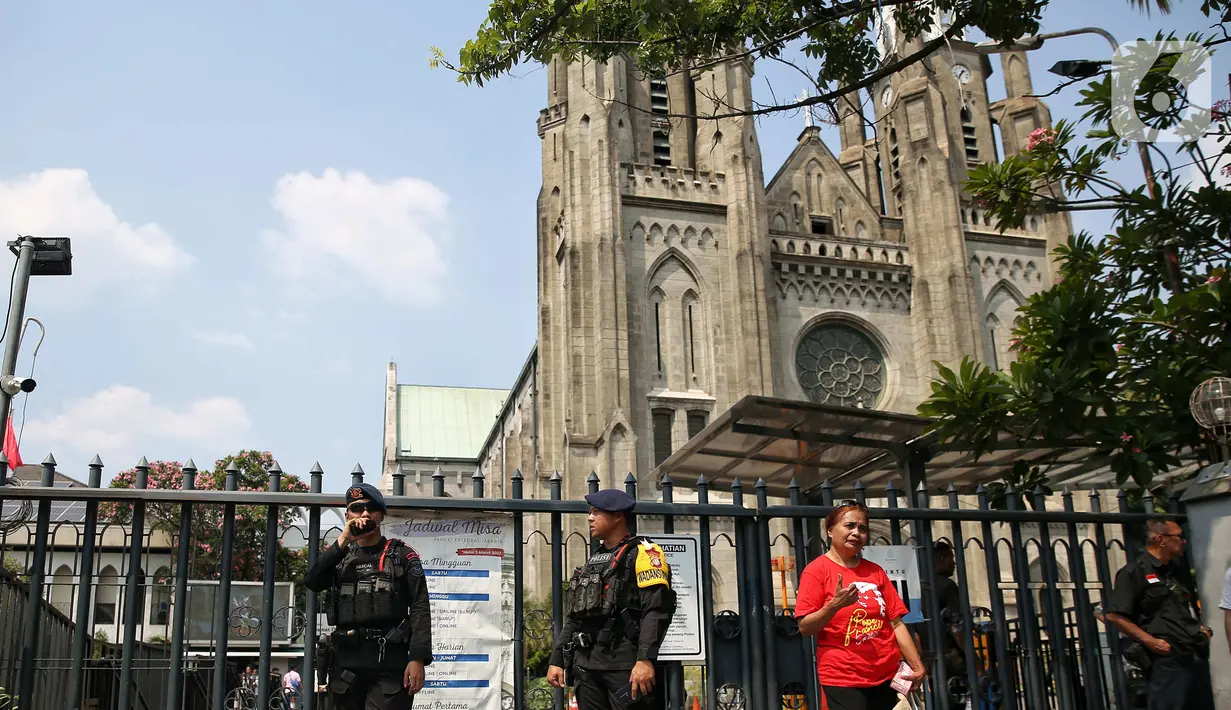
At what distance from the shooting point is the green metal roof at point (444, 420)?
240 feet

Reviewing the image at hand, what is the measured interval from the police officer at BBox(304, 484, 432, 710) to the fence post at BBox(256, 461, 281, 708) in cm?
44

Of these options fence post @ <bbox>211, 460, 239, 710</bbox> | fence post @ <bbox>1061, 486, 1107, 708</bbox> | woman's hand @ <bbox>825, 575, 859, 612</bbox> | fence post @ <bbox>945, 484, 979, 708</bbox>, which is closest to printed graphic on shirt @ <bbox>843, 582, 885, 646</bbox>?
woman's hand @ <bbox>825, 575, 859, 612</bbox>

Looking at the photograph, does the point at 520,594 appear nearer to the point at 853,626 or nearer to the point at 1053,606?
the point at 853,626

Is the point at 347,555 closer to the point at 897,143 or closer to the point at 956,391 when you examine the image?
the point at 956,391

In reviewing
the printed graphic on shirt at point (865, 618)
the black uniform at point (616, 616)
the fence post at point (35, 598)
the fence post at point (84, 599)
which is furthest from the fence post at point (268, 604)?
the printed graphic on shirt at point (865, 618)

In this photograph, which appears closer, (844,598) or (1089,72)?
(844,598)

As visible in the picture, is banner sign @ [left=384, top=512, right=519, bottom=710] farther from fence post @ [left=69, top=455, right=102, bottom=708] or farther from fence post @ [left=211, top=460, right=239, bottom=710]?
fence post @ [left=69, top=455, right=102, bottom=708]

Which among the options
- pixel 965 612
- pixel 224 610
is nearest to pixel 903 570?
pixel 965 612

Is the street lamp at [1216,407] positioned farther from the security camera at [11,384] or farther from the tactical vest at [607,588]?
the security camera at [11,384]

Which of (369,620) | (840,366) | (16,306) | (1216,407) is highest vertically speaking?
(840,366)

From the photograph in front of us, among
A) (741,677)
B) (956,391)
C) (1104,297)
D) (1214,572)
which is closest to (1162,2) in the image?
(1104,297)

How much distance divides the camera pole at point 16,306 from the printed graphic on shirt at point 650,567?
670 cm

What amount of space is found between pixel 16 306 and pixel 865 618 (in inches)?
341

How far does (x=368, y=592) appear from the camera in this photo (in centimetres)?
484
